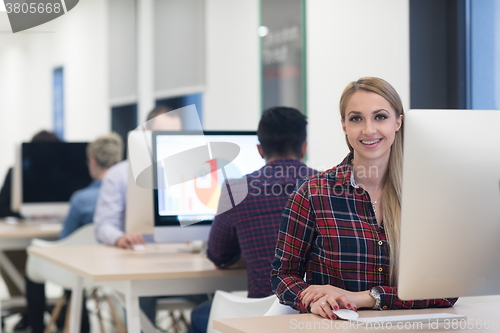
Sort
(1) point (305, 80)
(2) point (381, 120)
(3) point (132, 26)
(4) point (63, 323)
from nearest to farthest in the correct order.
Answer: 1. (2) point (381, 120)
2. (1) point (305, 80)
3. (4) point (63, 323)
4. (3) point (132, 26)

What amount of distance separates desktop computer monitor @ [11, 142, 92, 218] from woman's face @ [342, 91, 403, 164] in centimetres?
304

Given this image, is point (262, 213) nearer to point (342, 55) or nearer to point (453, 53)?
point (453, 53)

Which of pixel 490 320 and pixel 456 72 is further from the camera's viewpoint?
pixel 456 72

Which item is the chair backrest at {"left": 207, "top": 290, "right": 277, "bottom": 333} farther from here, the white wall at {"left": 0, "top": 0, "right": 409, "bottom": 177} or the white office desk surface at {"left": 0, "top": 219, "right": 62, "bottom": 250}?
the white office desk surface at {"left": 0, "top": 219, "right": 62, "bottom": 250}

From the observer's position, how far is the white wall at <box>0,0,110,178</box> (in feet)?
23.7

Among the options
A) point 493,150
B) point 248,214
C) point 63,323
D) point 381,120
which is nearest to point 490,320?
point 493,150

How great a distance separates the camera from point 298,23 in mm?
4012

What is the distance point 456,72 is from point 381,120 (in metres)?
1.42

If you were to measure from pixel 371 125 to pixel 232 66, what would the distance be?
3360 millimetres

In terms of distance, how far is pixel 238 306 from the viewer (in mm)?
2033

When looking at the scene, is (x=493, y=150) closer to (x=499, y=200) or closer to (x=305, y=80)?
(x=499, y=200)

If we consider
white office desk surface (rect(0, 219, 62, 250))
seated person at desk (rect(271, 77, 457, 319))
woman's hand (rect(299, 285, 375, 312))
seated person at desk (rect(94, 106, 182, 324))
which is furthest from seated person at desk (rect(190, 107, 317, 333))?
white office desk surface (rect(0, 219, 62, 250))

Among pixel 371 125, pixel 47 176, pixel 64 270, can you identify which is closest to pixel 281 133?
pixel 371 125

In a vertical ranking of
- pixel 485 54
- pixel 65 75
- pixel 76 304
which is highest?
pixel 65 75
